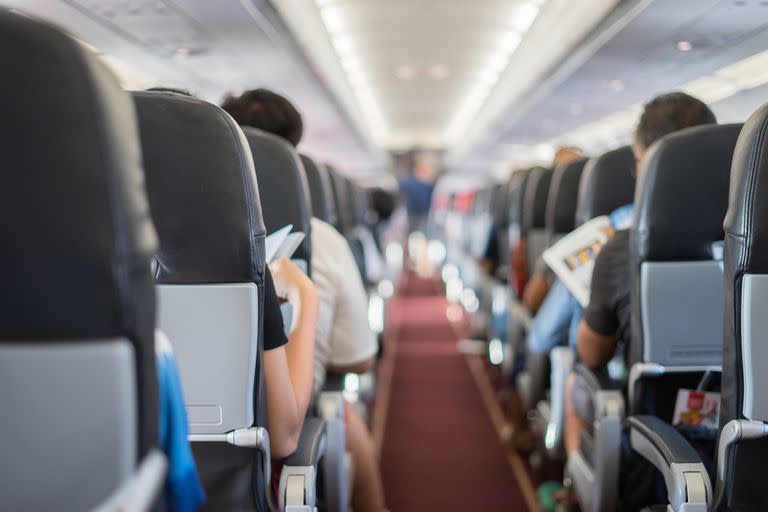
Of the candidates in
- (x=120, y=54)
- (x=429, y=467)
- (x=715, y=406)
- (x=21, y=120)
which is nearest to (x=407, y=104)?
(x=120, y=54)

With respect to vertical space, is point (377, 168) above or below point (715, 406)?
above

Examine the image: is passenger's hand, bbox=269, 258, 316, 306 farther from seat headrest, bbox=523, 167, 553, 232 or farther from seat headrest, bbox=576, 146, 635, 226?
seat headrest, bbox=523, 167, 553, 232

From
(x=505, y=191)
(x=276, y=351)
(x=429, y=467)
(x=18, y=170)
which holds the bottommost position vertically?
(x=429, y=467)

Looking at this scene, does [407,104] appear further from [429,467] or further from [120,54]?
[429,467]

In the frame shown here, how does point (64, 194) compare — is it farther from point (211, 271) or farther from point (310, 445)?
point (310, 445)

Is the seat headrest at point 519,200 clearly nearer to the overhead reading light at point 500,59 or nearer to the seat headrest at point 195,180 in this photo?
the seat headrest at point 195,180

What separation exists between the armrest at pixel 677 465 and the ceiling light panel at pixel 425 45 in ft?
22.1

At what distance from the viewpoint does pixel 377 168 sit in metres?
24.7

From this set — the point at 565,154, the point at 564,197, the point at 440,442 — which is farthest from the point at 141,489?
the point at 565,154

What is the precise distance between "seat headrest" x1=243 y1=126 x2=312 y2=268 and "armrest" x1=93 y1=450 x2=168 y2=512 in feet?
3.68

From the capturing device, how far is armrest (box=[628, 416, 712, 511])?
5.48 feet

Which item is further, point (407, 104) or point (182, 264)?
point (407, 104)

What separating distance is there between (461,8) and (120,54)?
407 centimetres

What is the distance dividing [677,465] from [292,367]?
0.95m
